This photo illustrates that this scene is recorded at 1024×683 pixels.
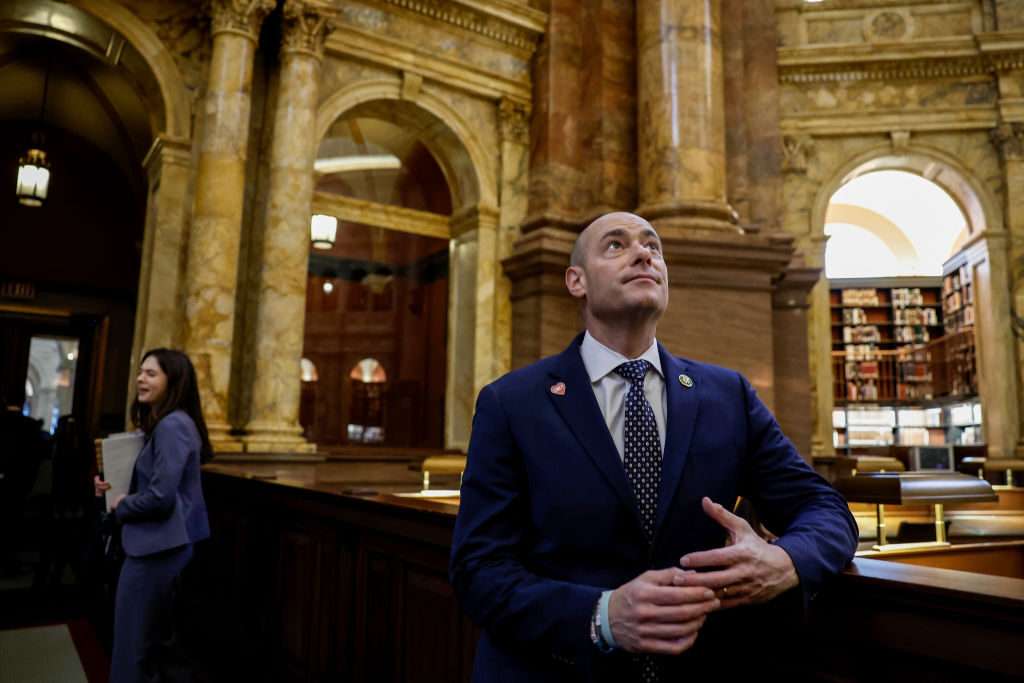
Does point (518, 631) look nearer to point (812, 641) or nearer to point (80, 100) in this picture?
point (812, 641)

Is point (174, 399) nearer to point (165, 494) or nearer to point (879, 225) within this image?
point (165, 494)

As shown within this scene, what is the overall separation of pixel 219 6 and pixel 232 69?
1.94 feet

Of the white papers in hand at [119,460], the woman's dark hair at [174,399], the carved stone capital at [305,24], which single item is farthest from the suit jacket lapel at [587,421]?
the carved stone capital at [305,24]

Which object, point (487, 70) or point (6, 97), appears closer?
point (487, 70)

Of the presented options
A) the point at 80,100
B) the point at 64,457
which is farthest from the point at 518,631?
the point at 80,100

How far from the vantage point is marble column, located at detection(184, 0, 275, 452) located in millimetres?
6629

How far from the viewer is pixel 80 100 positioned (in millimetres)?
10688

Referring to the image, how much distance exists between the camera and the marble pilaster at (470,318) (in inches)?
356

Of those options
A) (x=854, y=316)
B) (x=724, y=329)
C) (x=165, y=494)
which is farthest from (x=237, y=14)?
(x=854, y=316)

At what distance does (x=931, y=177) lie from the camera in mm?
11359

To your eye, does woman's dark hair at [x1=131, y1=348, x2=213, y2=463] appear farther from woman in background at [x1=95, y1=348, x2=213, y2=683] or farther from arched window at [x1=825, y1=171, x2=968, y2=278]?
arched window at [x1=825, y1=171, x2=968, y2=278]

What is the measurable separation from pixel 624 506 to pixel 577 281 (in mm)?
494

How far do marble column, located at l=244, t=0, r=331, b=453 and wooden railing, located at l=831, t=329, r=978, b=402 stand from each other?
12.3 metres

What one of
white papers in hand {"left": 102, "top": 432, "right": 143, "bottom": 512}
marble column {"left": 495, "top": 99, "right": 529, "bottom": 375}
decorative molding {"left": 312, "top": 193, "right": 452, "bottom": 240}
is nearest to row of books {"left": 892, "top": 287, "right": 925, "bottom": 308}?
marble column {"left": 495, "top": 99, "right": 529, "bottom": 375}
